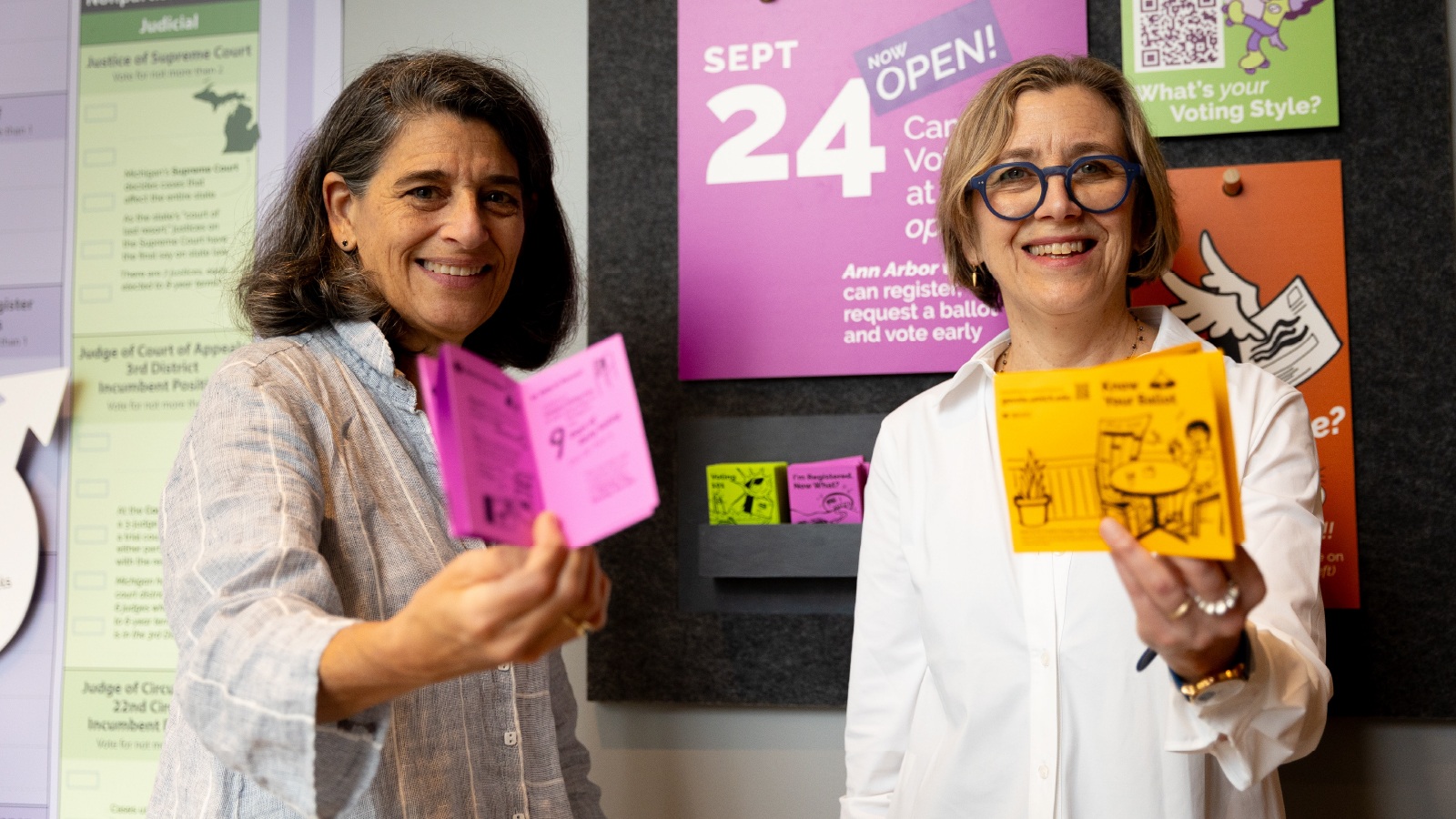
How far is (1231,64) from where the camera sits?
1.45m

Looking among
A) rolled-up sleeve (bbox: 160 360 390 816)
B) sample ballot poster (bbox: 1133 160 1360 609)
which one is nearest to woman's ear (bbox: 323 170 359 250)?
rolled-up sleeve (bbox: 160 360 390 816)

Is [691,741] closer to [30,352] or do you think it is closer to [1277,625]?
[1277,625]

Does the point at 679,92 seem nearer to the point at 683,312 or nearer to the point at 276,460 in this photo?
the point at 683,312

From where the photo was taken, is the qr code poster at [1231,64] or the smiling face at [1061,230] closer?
the smiling face at [1061,230]

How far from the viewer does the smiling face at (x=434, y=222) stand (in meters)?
1.06

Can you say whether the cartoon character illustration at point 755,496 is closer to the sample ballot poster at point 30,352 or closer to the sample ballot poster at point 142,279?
the sample ballot poster at point 142,279

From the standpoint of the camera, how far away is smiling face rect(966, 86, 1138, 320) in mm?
1159

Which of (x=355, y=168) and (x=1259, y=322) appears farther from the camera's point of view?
(x=1259, y=322)

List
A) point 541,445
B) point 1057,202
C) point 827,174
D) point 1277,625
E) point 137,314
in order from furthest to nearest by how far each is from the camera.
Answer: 1. point 137,314
2. point 827,174
3. point 1057,202
4. point 1277,625
5. point 541,445

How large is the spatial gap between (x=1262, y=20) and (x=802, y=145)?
626 mm

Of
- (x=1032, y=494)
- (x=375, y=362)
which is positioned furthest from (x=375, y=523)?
(x=1032, y=494)

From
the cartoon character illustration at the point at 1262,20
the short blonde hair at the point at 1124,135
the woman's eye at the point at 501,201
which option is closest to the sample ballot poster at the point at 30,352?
the woman's eye at the point at 501,201

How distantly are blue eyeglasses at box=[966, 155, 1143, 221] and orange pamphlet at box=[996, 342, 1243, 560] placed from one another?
18.4 inches

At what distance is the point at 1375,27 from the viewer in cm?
143
